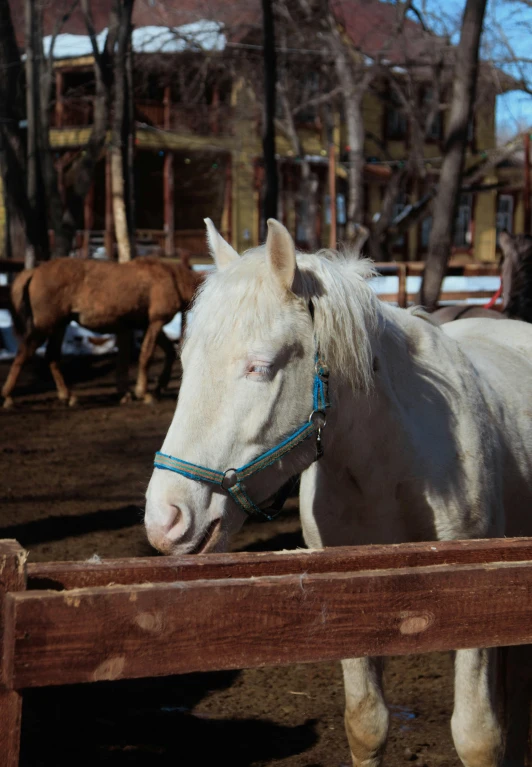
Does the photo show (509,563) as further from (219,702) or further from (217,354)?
(219,702)

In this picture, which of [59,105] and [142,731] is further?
[59,105]

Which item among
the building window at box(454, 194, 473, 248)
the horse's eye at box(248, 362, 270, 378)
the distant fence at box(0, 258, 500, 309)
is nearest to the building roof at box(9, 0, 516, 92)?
the distant fence at box(0, 258, 500, 309)

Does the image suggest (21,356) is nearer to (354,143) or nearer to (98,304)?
Result: (98,304)

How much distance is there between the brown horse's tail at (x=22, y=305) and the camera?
1130cm

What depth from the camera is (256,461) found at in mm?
2332

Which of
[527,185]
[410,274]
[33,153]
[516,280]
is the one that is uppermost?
[33,153]

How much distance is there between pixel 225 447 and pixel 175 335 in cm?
1385

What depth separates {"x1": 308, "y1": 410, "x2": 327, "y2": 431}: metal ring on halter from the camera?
95.6 inches

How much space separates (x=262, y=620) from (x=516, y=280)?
6.44 metres

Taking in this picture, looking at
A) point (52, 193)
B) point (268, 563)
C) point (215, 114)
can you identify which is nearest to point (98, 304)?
point (52, 193)

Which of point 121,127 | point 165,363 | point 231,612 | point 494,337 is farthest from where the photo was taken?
point 121,127

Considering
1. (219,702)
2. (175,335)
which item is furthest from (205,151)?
(219,702)

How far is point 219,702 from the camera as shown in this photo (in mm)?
3914

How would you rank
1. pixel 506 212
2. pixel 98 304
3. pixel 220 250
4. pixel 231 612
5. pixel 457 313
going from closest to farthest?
pixel 231 612, pixel 220 250, pixel 457 313, pixel 98 304, pixel 506 212
